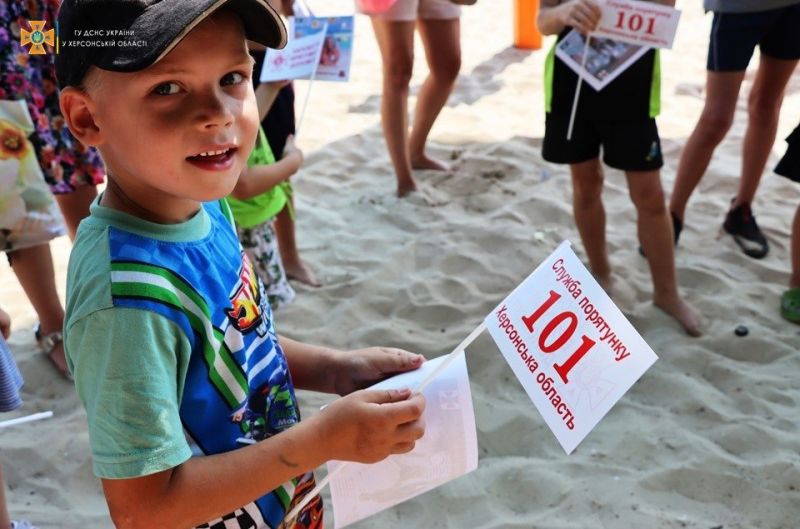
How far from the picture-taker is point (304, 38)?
110 inches

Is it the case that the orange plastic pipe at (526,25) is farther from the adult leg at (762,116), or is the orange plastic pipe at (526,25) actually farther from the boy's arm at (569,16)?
the boy's arm at (569,16)

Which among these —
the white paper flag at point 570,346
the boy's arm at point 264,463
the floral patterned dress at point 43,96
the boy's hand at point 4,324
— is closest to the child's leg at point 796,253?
the white paper flag at point 570,346

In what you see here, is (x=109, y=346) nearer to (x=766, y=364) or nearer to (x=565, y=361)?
(x=565, y=361)

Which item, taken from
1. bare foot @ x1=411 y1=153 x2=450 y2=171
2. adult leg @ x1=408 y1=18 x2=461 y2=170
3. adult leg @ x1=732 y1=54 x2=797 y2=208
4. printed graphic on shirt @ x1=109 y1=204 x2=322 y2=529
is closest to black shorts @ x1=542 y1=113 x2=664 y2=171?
adult leg @ x1=732 y1=54 x2=797 y2=208

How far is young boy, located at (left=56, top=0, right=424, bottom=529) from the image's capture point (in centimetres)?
94

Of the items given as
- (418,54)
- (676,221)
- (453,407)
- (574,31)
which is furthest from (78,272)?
(418,54)

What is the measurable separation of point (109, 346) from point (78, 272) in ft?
0.42

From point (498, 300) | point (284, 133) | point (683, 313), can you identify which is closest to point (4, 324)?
point (284, 133)

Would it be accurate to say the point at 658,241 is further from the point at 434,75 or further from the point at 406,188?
the point at 434,75

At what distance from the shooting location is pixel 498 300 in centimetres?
314

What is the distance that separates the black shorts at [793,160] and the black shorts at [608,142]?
0.46 meters

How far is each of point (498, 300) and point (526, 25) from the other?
129 inches

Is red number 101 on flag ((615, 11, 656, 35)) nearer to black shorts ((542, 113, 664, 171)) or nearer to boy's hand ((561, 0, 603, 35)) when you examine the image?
boy's hand ((561, 0, 603, 35))

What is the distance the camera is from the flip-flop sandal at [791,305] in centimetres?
289
